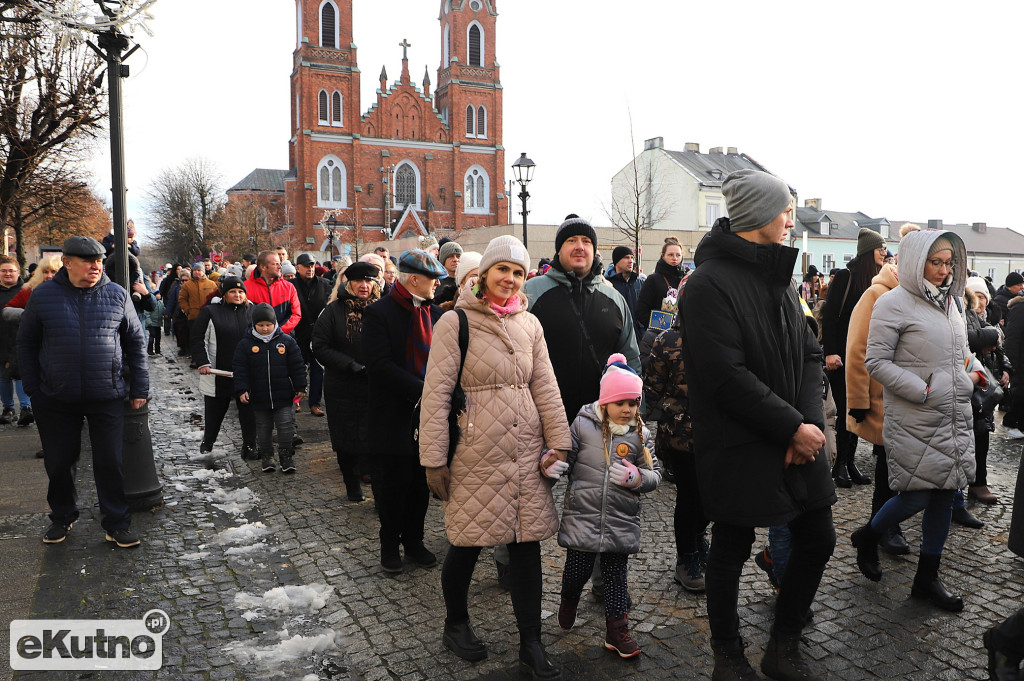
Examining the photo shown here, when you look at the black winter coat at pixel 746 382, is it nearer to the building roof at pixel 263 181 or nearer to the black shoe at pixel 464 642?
the black shoe at pixel 464 642

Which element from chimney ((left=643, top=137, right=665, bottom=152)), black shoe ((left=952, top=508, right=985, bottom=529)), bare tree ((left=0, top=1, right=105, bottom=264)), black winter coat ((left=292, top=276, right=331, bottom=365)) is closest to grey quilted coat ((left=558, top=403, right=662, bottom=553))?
black shoe ((left=952, top=508, right=985, bottom=529))

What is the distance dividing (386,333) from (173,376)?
1136 cm

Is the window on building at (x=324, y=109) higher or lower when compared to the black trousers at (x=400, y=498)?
higher

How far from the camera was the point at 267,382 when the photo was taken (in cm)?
735

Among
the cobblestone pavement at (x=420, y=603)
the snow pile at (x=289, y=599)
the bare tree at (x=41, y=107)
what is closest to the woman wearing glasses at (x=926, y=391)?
the cobblestone pavement at (x=420, y=603)

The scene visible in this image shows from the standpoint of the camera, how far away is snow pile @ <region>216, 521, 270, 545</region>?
17.6 ft

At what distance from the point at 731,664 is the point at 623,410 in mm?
1230

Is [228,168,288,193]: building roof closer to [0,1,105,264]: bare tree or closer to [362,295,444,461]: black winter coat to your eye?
[0,1,105,264]: bare tree

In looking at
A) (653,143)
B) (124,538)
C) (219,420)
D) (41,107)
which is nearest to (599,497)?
(124,538)

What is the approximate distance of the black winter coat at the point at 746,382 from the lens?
119 inches

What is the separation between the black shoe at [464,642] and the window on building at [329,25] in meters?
69.9

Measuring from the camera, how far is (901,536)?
5.07m

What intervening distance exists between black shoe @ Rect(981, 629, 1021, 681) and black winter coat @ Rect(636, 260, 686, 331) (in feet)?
16.9

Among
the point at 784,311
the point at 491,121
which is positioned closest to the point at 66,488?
the point at 784,311
